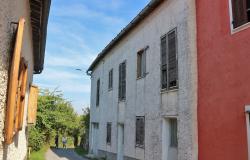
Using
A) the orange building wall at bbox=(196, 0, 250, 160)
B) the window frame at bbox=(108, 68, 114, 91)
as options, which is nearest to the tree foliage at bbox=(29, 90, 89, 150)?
the window frame at bbox=(108, 68, 114, 91)

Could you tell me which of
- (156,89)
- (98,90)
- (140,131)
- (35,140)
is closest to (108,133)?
(98,90)

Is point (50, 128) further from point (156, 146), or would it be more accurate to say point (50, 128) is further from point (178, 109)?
point (178, 109)

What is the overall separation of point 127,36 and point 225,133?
9.85m

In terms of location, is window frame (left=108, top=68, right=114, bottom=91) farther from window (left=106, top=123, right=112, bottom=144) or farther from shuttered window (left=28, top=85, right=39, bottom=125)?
shuttered window (left=28, top=85, right=39, bottom=125)

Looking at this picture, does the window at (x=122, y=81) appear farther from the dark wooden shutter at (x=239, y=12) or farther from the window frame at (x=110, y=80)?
the dark wooden shutter at (x=239, y=12)

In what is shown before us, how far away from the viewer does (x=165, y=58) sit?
39.5ft

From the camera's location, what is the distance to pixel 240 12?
26.0 ft

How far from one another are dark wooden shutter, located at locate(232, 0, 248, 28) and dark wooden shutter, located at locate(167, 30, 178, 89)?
3302 millimetres

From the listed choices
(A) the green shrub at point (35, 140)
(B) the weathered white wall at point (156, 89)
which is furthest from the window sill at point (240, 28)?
(A) the green shrub at point (35, 140)

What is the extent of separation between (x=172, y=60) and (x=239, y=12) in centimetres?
382

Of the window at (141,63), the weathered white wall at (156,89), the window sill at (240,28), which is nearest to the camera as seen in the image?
the window sill at (240,28)

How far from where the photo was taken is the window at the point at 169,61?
11.3 meters

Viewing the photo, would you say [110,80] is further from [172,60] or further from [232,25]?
[232,25]

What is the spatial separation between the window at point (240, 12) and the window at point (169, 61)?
10.8 ft
